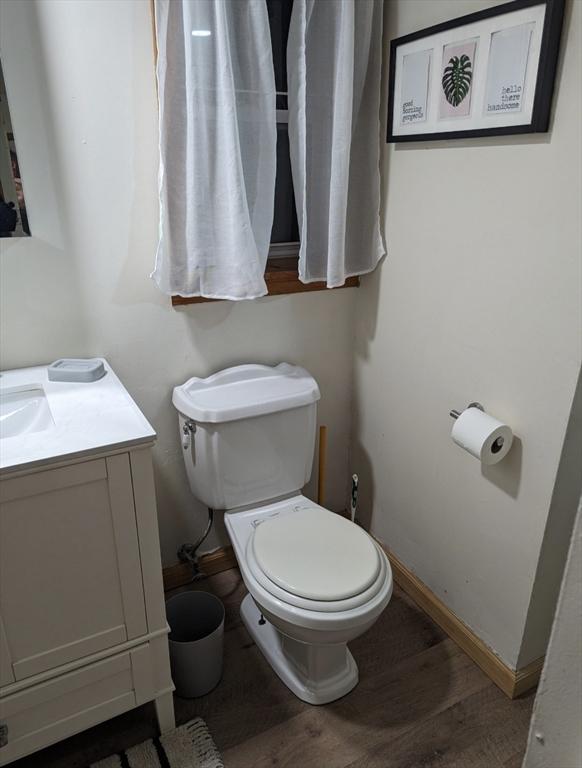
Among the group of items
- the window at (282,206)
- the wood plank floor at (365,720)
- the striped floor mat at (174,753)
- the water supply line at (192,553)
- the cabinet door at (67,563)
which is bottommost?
the wood plank floor at (365,720)

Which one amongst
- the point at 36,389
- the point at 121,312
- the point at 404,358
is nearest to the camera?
the point at 36,389

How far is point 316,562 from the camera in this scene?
4.92 ft

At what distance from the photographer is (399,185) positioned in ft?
5.69

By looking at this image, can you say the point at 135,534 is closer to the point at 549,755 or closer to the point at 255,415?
the point at 255,415

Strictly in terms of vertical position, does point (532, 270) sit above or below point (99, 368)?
above

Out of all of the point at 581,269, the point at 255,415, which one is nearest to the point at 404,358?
the point at 255,415

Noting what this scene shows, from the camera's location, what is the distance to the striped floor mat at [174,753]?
143cm

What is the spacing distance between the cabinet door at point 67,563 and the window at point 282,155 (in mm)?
1049

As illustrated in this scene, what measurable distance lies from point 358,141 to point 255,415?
0.90 meters

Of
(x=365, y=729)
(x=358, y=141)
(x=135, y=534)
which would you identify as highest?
(x=358, y=141)

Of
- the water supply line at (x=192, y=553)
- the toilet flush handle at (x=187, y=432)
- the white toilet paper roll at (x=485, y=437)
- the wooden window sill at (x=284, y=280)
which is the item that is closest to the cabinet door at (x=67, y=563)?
the toilet flush handle at (x=187, y=432)

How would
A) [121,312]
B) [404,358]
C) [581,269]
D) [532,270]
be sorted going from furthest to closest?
[404,358], [121,312], [532,270], [581,269]

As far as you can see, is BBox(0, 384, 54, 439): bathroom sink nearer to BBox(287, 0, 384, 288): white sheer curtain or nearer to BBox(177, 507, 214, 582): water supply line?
BBox(177, 507, 214, 582): water supply line

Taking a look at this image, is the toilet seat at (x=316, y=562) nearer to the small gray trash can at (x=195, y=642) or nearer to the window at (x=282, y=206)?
the small gray trash can at (x=195, y=642)
